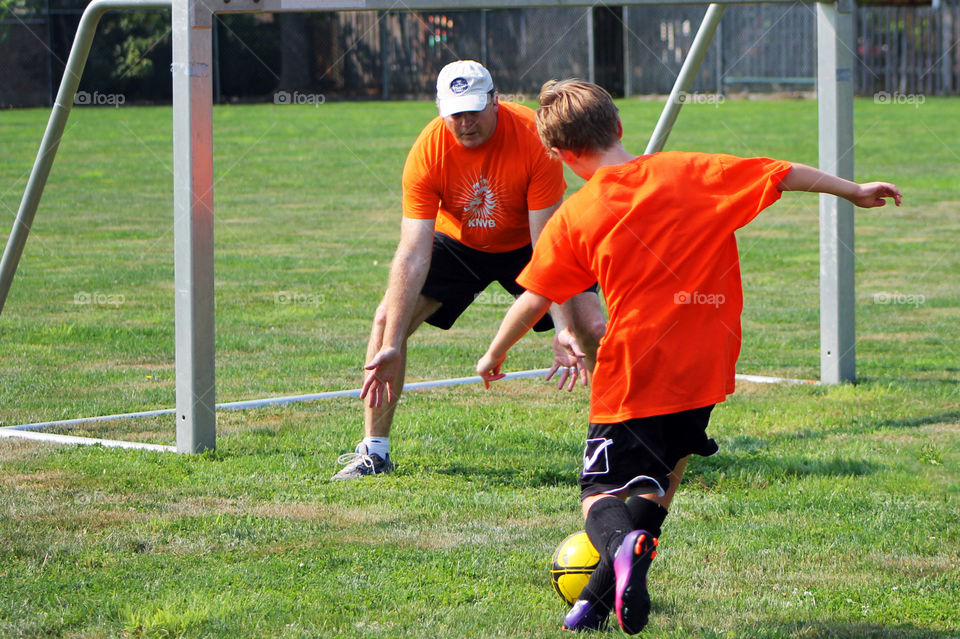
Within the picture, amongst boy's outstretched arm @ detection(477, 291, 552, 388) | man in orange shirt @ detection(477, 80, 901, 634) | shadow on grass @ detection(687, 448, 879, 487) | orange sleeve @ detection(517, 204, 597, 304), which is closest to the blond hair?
man in orange shirt @ detection(477, 80, 901, 634)

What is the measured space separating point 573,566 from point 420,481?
1.87m

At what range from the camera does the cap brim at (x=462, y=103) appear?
211 inches

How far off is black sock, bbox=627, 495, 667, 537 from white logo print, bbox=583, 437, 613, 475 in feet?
0.45

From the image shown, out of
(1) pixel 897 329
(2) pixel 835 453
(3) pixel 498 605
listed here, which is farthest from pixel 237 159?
(3) pixel 498 605

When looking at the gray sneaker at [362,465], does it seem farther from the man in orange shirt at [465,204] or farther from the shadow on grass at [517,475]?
the shadow on grass at [517,475]

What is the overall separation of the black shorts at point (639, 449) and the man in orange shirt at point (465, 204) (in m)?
1.41

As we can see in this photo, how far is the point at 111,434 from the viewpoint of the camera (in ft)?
22.4

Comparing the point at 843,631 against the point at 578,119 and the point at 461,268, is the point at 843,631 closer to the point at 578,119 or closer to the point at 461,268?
the point at 578,119

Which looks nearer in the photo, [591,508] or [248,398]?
[591,508]

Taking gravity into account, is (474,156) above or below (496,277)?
above

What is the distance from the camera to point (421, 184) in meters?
5.67

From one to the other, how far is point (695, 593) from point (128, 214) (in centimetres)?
1477

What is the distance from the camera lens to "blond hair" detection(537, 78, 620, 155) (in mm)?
3863

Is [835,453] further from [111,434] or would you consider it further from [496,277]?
[111,434]
